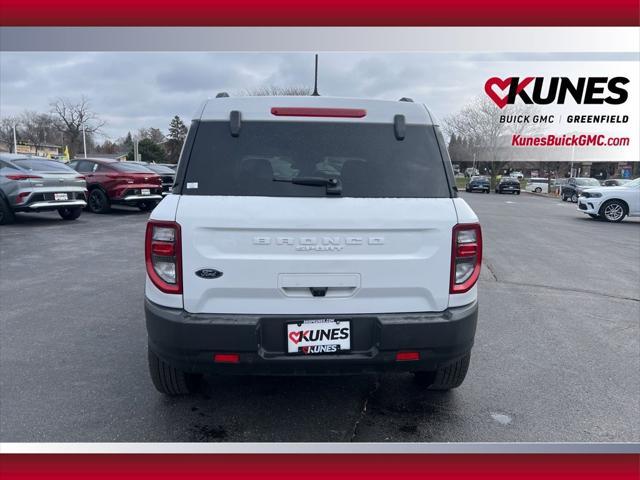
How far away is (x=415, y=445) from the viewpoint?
2.63 m

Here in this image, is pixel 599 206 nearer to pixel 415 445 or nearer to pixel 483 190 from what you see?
pixel 415 445

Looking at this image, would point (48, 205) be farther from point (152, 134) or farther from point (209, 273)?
point (152, 134)

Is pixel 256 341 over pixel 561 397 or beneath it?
over

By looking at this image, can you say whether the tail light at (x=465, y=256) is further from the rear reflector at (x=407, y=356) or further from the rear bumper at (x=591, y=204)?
the rear bumper at (x=591, y=204)

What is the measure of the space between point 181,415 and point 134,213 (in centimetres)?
1305

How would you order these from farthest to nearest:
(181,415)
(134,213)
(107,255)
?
(134,213) < (107,255) < (181,415)

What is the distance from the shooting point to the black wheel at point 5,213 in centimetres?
1131

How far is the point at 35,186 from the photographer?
1140cm

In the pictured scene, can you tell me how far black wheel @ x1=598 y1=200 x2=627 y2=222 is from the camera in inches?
615

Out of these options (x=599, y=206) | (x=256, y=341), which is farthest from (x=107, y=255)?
(x=599, y=206)

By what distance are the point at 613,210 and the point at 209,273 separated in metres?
16.6

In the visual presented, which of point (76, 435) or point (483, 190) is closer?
point (76, 435)

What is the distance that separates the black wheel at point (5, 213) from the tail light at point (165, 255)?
10.7m

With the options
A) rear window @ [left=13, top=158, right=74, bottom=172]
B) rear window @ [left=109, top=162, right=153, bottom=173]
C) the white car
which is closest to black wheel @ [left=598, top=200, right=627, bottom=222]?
the white car
